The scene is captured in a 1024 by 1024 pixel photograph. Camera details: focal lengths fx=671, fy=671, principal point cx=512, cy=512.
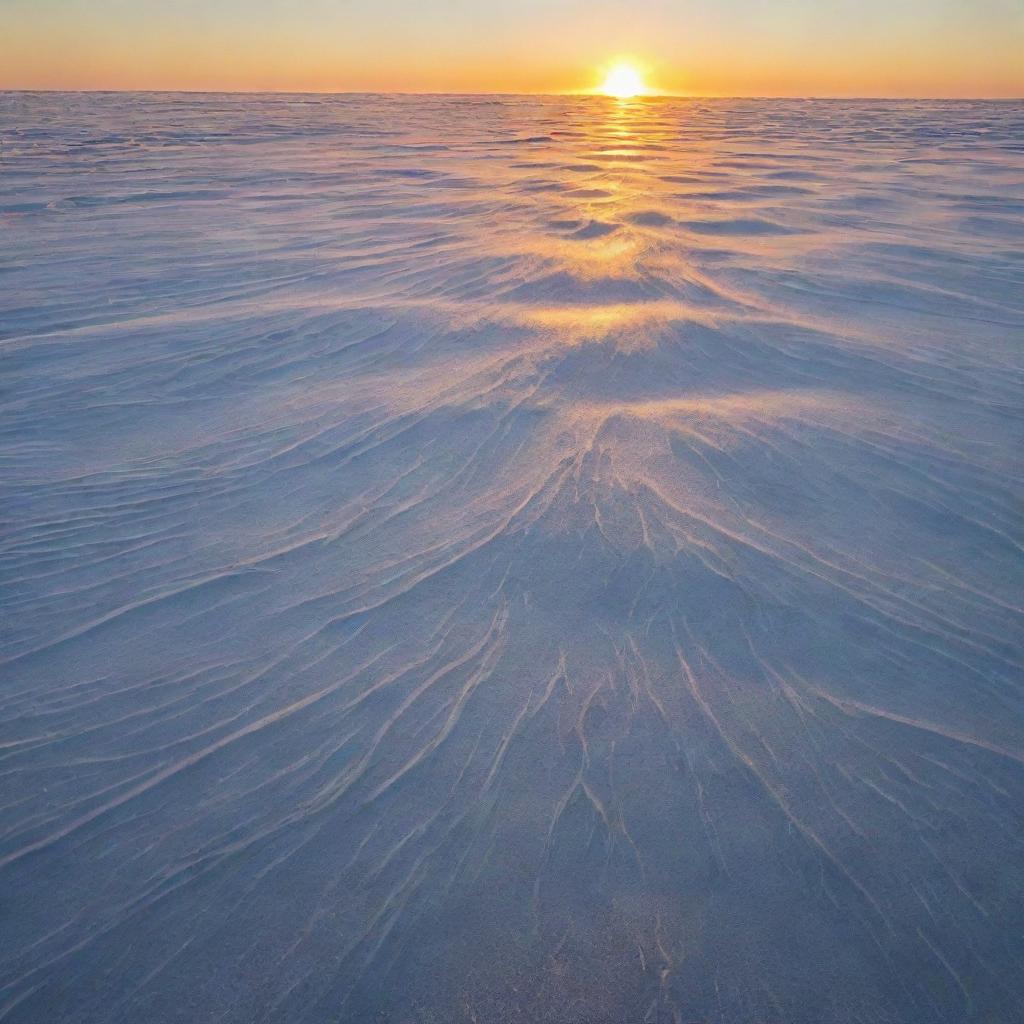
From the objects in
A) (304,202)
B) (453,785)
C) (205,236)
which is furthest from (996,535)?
(304,202)

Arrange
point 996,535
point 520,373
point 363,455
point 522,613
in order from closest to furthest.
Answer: point 522,613 → point 996,535 → point 363,455 → point 520,373

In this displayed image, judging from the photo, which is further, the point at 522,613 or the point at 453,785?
the point at 522,613

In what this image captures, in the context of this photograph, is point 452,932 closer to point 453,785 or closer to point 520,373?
point 453,785

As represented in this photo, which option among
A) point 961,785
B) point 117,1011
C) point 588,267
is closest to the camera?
point 117,1011

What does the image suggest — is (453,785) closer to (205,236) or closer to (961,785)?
(961,785)

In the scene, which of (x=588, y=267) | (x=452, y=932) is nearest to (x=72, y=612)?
(x=452, y=932)

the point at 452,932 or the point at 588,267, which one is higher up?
the point at 588,267
